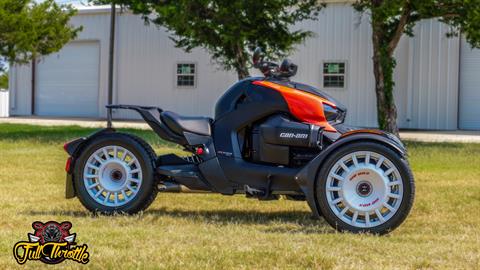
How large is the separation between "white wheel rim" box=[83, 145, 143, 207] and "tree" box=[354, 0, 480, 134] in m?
11.2

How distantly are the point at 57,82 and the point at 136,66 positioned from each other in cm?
480

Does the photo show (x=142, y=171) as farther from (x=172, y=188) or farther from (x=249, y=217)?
(x=249, y=217)

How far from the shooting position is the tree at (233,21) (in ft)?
59.7

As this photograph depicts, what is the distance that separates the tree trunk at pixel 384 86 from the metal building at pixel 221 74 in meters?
3.19

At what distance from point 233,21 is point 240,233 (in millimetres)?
13001

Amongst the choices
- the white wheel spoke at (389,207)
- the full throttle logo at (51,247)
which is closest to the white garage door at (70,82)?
the white wheel spoke at (389,207)

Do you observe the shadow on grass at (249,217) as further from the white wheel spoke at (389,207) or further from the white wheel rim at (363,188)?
the white wheel spoke at (389,207)

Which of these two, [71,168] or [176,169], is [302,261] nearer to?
[176,169]

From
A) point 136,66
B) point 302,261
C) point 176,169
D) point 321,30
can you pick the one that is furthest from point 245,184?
point 136,66

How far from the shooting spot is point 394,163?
6055mm

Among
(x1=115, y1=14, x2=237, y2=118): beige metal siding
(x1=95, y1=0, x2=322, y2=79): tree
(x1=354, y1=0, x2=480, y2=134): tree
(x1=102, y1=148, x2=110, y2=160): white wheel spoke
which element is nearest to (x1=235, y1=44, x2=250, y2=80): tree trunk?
(x1=95, y1=0, x2=322, y2=79): tree

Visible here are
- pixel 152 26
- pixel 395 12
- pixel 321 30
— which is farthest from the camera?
pixel 152 26

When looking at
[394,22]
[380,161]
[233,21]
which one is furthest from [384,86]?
[380,161]

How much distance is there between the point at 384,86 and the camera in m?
19.1
